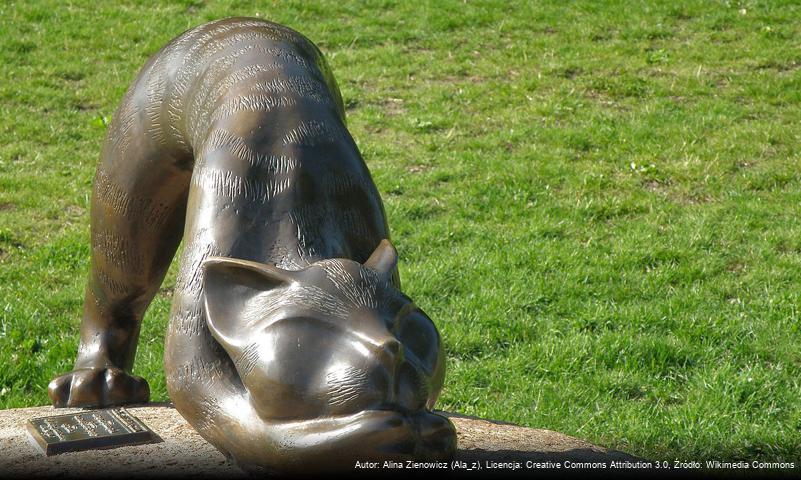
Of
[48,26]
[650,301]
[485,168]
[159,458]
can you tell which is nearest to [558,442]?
[159,458]

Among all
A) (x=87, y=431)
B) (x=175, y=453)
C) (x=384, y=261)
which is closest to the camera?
(x=384, y=261)

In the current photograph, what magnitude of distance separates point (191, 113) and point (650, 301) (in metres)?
4.18

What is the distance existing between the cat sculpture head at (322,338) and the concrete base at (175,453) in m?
0.76

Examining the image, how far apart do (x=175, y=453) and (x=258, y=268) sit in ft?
4.48

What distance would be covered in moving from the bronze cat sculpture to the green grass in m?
2.15

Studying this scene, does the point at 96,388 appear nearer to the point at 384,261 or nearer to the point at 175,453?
the point at 175,453

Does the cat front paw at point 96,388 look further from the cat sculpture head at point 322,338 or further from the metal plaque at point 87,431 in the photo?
the cat sculpture head at point 322,338

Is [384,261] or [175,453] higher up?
[384,261]

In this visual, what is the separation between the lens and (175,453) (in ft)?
12.4

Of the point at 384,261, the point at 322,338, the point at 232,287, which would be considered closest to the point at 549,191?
the point at 384,261

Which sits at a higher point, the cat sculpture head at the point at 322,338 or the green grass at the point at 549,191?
the cat sculpture head at the point at 322,338

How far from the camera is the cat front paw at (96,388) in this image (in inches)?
175

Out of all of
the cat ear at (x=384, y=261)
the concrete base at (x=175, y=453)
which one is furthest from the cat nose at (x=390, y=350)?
the concrete base at (x=175, y=453)

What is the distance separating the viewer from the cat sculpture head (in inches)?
96.6
